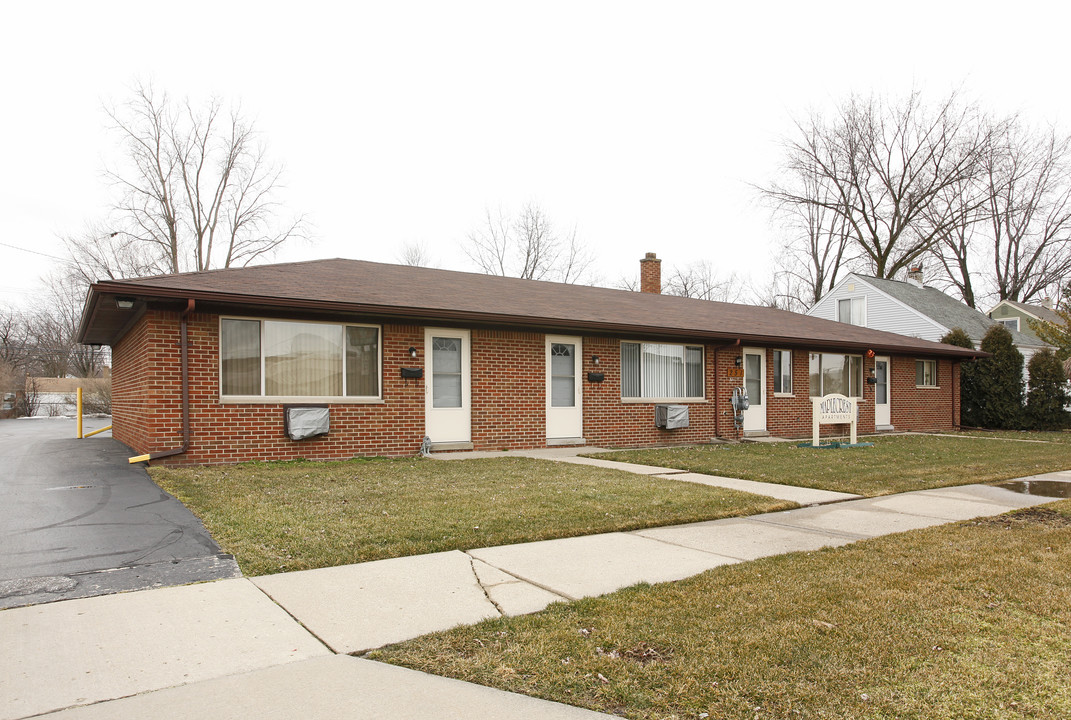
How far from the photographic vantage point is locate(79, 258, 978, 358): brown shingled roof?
10.0 metres

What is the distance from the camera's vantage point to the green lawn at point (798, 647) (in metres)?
2.79

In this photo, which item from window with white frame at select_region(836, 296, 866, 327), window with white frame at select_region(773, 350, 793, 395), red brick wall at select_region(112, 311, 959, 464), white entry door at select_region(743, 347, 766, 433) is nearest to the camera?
red brick wall at select_region(112, 311, 959, 464)

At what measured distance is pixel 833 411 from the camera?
15133 mm

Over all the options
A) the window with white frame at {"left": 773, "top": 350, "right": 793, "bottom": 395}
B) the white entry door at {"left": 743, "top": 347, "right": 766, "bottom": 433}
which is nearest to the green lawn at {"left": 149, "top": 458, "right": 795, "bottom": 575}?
the white entry door at {"left": 743, "top": 347, "right": 766, "bottom": 433}

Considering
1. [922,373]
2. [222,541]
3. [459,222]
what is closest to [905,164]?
[922,373]

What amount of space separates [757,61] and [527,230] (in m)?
25.9

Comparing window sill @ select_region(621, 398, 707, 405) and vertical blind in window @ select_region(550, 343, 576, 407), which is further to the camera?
window sill @ select_region(621, 398, 707, 405)

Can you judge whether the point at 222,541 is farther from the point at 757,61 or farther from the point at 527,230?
the point at 527,230

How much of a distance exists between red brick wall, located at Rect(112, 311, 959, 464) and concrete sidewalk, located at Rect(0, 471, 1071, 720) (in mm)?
6294

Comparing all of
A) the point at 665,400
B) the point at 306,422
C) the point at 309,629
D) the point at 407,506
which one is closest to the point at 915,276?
the point at 665,400

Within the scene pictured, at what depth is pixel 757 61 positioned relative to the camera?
41.5 ft

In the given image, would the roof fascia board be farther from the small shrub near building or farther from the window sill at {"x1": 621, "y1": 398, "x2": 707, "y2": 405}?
the small shrub near building

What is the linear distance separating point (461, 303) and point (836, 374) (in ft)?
36.7

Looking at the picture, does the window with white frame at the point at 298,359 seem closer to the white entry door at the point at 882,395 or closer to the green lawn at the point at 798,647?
the green lawn at the point at 798,647
